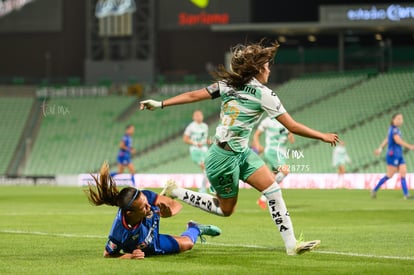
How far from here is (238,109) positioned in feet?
40.5

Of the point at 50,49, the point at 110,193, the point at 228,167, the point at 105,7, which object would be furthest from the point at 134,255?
the point at 50,49

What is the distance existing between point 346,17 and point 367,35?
5082 millimetres

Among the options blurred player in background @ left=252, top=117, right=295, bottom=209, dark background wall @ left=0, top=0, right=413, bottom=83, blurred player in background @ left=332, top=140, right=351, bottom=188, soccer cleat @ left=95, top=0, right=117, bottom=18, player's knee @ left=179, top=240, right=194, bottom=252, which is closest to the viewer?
player's knee @ left=179, top=240, right=194, bottom=252

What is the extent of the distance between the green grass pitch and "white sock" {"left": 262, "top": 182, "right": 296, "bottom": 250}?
255 millimetres

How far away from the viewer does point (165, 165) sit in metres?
48.4

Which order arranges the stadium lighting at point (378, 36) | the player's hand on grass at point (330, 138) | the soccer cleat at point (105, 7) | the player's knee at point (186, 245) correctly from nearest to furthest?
the player's hand on grass at point (330, 138) < the player's knee at point (186, 245) < the stadium lighting at point (378, 36) < the soccer cleat at point (105, 7)

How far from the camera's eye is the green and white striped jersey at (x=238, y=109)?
12281 mm

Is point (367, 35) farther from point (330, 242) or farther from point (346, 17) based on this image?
point (330, 242)

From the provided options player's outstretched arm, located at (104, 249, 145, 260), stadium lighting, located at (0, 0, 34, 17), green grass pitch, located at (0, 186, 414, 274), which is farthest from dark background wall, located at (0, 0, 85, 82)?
player's outstretched arm, located at (104, 249, 145, 260)

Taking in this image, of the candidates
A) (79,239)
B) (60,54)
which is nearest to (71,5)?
(60,54)

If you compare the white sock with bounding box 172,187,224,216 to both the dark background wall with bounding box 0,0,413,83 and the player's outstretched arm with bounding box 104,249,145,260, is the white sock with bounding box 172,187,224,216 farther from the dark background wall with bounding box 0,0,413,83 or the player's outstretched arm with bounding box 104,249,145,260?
the dark background wall with bounding box 0,0,413,83

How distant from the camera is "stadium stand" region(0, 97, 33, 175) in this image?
53469 mm

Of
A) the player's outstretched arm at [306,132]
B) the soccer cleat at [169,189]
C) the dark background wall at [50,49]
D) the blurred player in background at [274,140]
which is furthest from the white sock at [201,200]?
the dark background wall at [50,49]

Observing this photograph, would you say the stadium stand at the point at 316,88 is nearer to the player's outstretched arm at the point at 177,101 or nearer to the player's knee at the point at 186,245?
the player's knee at the point at 186,245
